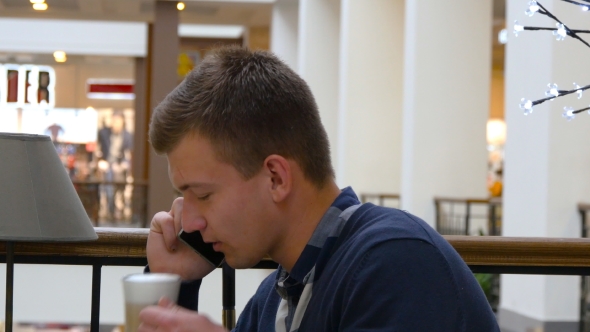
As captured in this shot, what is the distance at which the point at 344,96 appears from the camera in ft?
36.2

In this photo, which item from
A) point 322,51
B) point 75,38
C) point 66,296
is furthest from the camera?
point 75,38

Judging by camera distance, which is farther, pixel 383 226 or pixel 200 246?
pixel 200 246

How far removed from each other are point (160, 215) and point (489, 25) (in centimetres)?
779

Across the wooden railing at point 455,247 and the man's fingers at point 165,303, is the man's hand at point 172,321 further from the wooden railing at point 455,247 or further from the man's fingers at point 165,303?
the wooden railing at point 455,247

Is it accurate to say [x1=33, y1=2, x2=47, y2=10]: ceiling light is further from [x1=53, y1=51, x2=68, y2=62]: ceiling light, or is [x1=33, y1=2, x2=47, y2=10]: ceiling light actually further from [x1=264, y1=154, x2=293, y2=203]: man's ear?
[x1=264, y1=154, x2=293, y2=203]: man's ear

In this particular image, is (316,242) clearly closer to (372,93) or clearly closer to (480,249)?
(480,249)

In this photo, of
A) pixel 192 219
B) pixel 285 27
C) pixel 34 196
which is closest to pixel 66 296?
pixel 285 27

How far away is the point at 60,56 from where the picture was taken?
62.1 ft

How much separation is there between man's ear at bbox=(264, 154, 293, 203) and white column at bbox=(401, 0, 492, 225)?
7770mm

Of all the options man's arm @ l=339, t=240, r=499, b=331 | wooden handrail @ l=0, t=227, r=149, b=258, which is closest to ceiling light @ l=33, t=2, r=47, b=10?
wooden handrail @ l=0, t=227, r=149, b=258

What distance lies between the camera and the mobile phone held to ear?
1410mm

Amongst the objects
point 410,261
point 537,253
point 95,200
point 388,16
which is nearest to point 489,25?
point 388,16

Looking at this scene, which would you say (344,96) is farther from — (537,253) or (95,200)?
(537,253)

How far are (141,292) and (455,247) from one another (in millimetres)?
684
